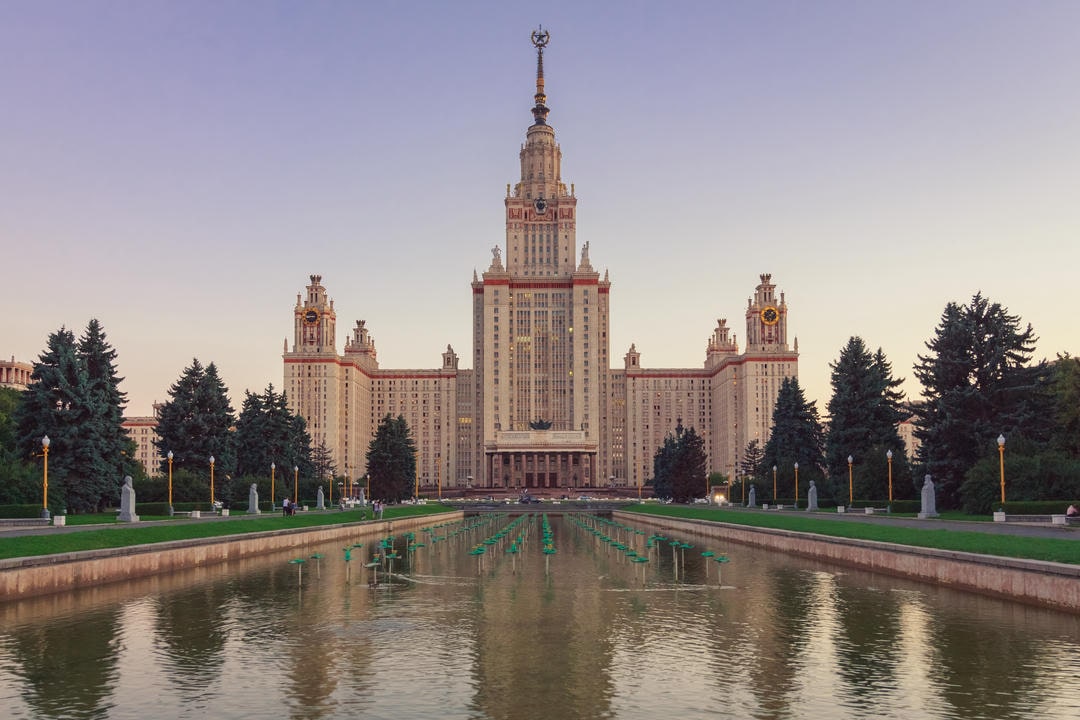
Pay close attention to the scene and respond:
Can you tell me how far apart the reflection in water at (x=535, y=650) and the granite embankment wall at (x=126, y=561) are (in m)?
0.87

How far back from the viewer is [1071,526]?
1556 inches

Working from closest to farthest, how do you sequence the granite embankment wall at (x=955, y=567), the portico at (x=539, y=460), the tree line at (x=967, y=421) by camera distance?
the granite embankment wall at (x=955, y=567)
the tree line at (x=967, y=421)
the portico at (x=539, y=460)

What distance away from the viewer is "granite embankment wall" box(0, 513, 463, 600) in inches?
990

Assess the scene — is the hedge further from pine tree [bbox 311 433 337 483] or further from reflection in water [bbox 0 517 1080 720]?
pine tree [bbox 311 433 337 483]

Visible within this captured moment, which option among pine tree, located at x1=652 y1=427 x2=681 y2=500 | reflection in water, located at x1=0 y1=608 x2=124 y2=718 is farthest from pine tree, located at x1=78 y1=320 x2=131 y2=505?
pine tree, located at x1=652 y1=427 x2=681 y2=500

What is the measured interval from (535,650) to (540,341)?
17135 centimetres

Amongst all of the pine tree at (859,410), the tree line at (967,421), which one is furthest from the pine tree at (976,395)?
the pine tree at (859,410)

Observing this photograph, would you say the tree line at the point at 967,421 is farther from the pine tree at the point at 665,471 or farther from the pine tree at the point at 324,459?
the pine tree at the point at 324,459

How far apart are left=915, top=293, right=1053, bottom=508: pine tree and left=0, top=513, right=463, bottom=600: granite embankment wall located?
39.6m

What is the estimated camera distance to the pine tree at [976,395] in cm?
5956

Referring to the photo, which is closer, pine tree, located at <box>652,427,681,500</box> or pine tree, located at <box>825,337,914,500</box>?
pine tree, located at <box>825,337,914,500</box>

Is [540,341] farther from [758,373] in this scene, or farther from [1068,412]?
[1068,412]

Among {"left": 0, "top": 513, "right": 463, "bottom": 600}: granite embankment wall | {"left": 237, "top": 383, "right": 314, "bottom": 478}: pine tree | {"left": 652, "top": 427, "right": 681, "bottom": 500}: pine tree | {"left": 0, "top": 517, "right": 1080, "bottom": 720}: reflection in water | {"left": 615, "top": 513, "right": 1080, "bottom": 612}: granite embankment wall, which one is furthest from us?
{"left": 652, "top": 427, "right": 681, "bottom": 500}: pine tree

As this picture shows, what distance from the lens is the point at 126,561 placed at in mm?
30500
